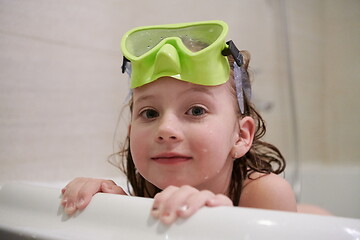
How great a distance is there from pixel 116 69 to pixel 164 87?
686mm

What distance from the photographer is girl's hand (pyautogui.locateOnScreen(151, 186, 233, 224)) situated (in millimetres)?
514

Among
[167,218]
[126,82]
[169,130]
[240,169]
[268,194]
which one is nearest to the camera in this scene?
[167,218]

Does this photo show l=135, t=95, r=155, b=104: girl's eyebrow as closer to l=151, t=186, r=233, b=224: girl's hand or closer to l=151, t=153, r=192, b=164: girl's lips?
l=151, t=153, r=192, b=164: girl's lips

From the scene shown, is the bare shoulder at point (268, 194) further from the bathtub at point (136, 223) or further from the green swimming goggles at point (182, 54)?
the bathtub at point (136, 223)

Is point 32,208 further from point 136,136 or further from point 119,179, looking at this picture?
point 119,179

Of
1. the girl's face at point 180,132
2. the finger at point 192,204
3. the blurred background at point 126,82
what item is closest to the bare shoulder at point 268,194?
the girl's face at point 180,132

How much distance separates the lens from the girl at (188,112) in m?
0.77

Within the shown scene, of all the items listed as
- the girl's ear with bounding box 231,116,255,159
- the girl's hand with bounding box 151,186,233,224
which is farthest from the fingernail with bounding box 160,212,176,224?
the girl's ear with bounding box 231,116,255,159

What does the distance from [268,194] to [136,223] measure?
17.0 inches

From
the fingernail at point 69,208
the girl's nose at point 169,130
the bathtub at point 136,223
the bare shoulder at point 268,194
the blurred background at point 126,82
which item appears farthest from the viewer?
the blurred background at point 126,82

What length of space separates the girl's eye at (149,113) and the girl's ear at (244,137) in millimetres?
214

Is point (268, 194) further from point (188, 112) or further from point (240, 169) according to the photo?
point (188, 112)

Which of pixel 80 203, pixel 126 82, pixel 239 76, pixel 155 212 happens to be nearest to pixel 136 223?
pixel 155 212

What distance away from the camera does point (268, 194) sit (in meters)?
0.86
